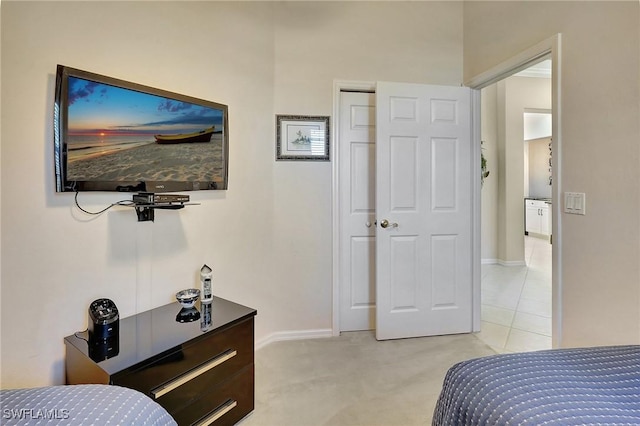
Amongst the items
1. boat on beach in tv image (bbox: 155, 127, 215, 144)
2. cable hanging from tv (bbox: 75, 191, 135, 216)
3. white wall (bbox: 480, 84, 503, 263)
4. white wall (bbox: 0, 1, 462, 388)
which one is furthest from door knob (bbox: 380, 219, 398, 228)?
white wall (bbox: 480, 84, 503, 263)

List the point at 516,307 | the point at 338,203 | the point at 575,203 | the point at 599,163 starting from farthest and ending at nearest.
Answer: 1. the point at 516,307
2. the point at 338,203
3. the point at 575,203
4. the point at 599,163

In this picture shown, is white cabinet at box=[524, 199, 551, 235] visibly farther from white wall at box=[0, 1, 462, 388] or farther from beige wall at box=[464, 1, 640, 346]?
beige wall at box=[464, 1, 640, 346]

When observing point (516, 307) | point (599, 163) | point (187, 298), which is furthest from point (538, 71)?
point (187, 298)

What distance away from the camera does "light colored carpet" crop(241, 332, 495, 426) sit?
5.73ft

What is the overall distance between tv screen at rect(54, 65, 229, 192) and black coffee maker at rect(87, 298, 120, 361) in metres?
0.52

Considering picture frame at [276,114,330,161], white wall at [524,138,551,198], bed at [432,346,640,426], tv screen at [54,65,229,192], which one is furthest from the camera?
white wall at [524,138,551,198]

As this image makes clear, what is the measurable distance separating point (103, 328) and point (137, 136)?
2.95 feet

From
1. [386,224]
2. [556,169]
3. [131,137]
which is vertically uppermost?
[131,137]

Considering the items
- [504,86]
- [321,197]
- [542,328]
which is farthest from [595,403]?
[504,86]

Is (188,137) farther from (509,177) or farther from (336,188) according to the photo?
(509,177)

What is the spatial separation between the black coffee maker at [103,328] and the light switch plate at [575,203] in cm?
233

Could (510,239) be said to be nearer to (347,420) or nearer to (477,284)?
(477,284)

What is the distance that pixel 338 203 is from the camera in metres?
2.72

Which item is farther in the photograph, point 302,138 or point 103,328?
point 302,138
